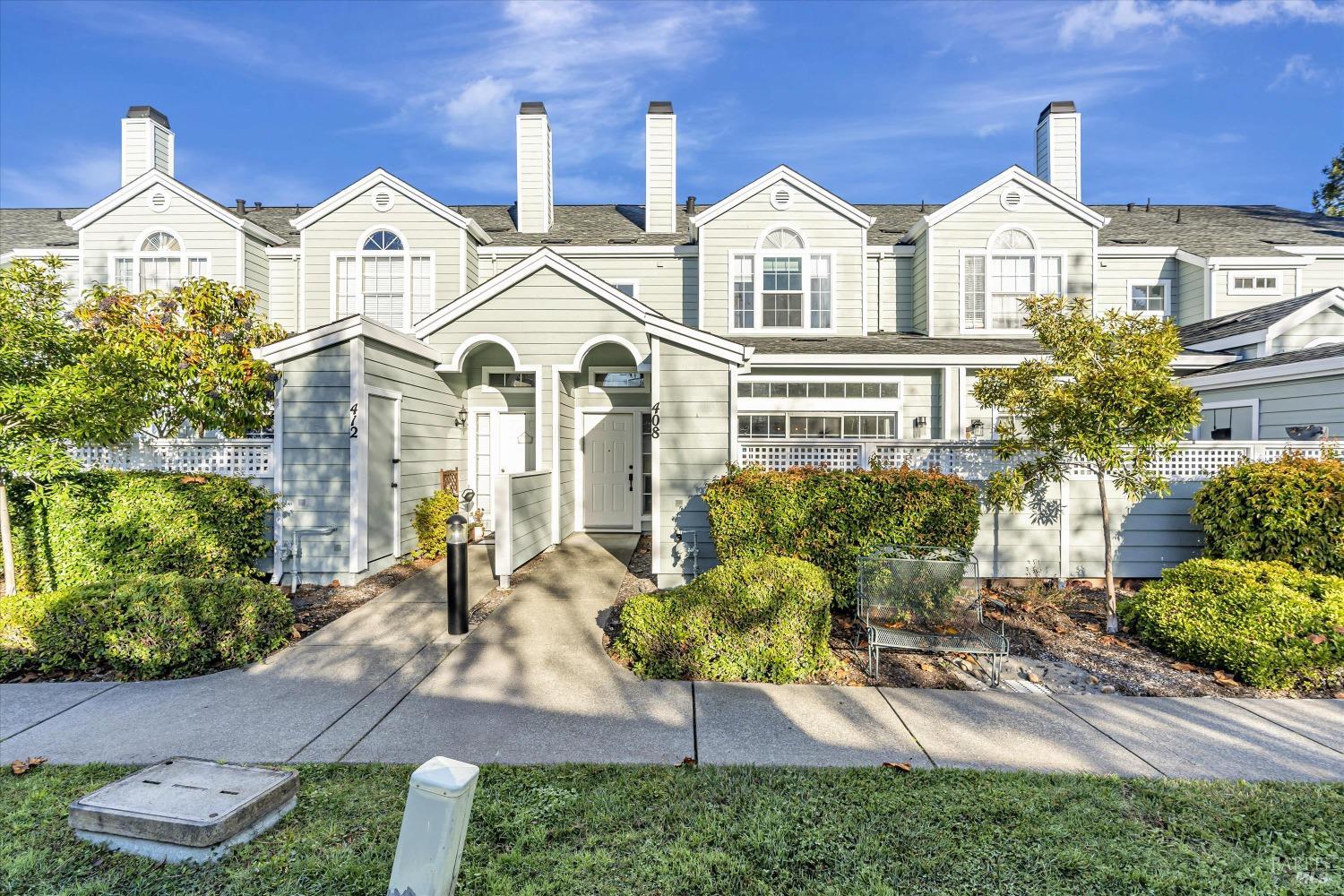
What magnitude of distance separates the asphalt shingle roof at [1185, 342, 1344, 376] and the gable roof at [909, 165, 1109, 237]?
3855 mm

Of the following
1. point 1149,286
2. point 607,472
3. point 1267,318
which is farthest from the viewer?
point 1149,286

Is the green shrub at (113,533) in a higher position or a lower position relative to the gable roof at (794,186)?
lower

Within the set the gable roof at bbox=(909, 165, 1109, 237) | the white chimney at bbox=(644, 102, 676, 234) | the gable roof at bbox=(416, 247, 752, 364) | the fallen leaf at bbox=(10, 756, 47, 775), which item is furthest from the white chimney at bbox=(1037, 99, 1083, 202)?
the fallen leaf at bbox=(10, 756, 47, 775)

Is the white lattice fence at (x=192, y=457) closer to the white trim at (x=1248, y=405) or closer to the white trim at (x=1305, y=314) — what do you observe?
the white trim at (x=1248, y=405)

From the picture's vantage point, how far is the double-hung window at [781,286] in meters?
12.3

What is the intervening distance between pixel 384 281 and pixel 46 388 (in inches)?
288

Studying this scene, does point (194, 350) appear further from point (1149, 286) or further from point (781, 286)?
point (1149, 286)

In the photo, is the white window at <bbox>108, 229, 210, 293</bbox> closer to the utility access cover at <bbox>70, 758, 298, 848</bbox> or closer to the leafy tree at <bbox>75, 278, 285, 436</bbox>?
the leafy tree at <bbox>75, 278, 285, 436</bbox>

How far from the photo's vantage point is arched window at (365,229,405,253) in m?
12.4

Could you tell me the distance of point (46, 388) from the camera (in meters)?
5.74

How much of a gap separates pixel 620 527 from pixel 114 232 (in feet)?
40.3

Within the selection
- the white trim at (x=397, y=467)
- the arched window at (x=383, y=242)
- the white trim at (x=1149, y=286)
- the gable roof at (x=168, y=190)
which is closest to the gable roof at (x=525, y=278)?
the white trim at (x=397, y=467)

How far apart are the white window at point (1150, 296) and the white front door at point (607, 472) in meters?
11.5

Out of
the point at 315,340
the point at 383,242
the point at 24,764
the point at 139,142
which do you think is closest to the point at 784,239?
the point at 383,242
